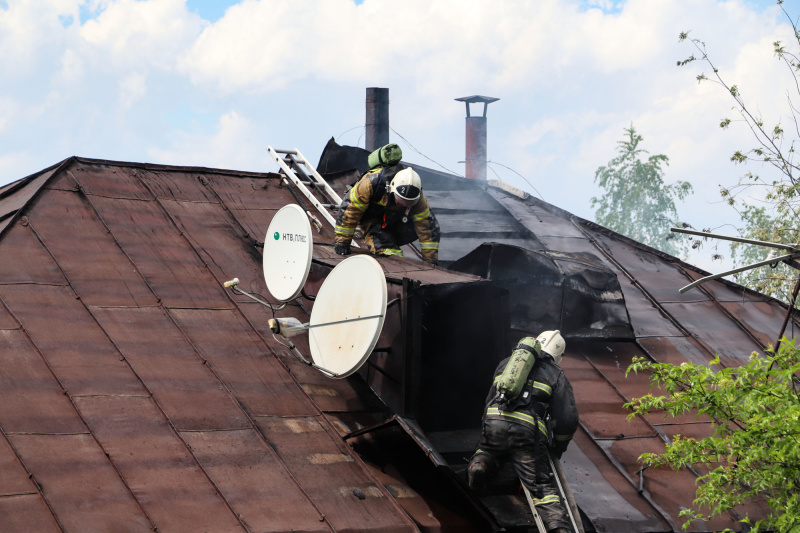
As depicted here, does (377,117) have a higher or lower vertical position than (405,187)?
higher

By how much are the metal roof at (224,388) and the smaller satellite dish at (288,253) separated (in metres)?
0.47

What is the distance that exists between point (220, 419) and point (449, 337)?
2777 millimetres

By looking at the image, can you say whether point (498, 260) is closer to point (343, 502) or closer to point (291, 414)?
point (291, 414)

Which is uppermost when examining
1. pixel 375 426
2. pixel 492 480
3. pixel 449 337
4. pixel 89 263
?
pixel 89 263

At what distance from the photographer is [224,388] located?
848 cm

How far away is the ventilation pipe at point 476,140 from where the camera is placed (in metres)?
22.0

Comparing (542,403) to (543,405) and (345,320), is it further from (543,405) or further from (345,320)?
(345,320)

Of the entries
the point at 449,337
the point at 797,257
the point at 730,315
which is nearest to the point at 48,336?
the point at 449,337

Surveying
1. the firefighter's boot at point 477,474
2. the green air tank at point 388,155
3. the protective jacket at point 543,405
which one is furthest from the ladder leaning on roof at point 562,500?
the green air tank at point 388,155

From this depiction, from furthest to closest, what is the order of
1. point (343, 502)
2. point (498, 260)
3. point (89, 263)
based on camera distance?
1. point (498, 260)
2. point (89, 263)
3. point (343, 502)

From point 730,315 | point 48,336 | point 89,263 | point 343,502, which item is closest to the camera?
point 343,502

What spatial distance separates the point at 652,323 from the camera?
13055 mm

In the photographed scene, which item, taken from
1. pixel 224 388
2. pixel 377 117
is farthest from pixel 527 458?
pixel 377 117

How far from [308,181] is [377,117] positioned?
6039mm
